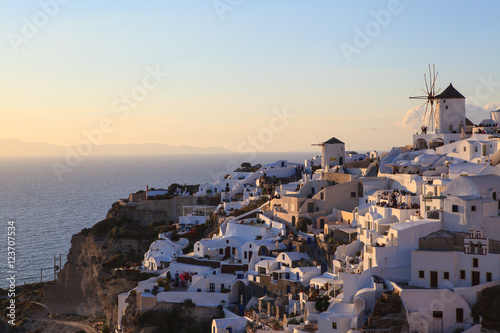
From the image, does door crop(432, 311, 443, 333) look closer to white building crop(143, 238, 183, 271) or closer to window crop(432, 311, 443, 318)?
window crop(432, 311, 443, 318)

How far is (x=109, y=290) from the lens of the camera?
48812 mm

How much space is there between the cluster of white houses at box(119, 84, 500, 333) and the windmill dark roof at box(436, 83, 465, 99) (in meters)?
0.08

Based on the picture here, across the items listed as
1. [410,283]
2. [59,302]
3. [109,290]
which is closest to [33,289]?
[59,302]

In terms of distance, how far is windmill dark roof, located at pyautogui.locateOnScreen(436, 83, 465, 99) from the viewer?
51062 millimetres

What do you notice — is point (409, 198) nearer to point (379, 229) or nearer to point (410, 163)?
point (379, 229)

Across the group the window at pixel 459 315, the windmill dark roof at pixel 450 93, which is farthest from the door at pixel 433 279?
the windmill dark roof at pixel 450 93

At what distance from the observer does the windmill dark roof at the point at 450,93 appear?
51.1 meters

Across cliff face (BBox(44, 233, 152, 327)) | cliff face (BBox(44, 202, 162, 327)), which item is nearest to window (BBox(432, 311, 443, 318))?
cliff face (BBox(44, 202, 162, 327))

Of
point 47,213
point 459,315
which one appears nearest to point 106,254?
point 459,315

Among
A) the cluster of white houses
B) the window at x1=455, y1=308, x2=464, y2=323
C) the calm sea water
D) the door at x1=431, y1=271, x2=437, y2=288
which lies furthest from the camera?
the calm sea water

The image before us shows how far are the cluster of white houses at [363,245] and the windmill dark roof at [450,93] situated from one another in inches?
3.2

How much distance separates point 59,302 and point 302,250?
2605 cm

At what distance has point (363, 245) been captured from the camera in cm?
3597

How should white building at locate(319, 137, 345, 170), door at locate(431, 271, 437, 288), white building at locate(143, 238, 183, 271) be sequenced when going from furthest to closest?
white building at locate(319, 137, 345, 170) → white building at locate(143, 238, 183, 271) → door at locate(431, 271, 437, 288)
